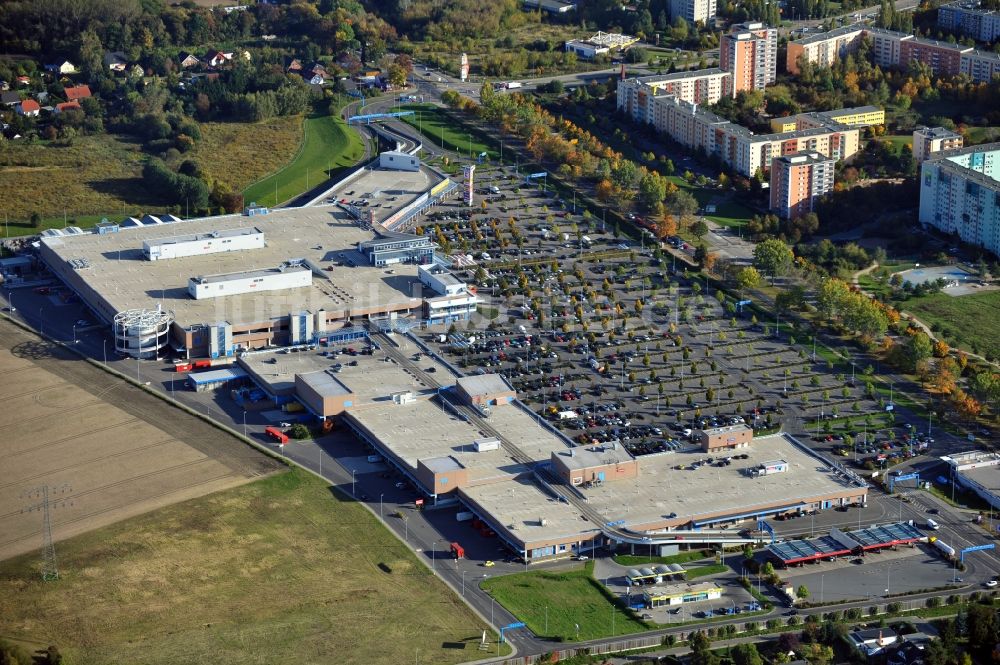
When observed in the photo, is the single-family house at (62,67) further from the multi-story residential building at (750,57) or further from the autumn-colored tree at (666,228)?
the autumn-colored tree at (666,228)

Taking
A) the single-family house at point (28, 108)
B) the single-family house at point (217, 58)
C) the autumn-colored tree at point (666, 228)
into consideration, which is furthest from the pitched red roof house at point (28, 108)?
the autumn-colored tree at point (666, 228)

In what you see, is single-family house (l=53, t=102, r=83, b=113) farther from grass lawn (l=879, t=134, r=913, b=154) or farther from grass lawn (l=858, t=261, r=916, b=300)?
grass lawn (l=858, t=261, r=916, b=300)

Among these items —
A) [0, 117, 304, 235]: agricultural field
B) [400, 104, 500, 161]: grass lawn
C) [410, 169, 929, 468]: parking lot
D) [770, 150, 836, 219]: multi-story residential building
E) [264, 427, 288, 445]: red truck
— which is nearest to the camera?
[264, 427, 288, 445]: red truck

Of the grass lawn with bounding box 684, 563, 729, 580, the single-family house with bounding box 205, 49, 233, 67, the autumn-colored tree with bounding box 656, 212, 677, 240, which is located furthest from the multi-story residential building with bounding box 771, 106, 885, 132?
the grass lawn with bounding box 684, 563, 729, 580

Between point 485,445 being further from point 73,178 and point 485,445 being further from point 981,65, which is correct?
point 981,65

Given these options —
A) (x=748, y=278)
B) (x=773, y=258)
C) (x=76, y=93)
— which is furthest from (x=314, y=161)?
(x=773, y=258)

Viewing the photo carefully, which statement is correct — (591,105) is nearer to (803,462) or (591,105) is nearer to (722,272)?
(722,272)
